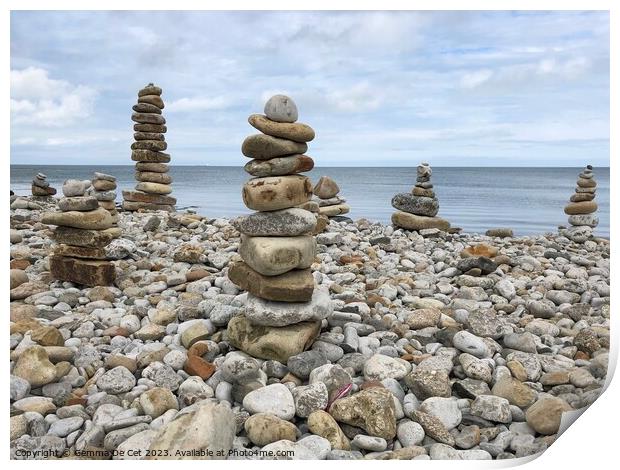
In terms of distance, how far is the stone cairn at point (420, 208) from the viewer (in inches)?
551

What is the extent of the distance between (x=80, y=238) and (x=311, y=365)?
466cm

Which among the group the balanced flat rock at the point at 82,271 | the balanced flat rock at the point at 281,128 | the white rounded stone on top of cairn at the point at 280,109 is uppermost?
the white rounded stone on top of cairn at the point at 280,109

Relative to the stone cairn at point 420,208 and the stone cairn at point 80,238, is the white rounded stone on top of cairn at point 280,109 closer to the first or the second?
the stone cairn at point 80,238

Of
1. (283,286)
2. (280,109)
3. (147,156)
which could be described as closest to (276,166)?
(280,109)

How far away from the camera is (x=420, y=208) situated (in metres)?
14.1

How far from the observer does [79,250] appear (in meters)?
8.30

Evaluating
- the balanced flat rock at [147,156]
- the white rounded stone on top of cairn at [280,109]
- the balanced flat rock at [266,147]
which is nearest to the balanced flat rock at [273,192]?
the balanced flat rock at [266,147]

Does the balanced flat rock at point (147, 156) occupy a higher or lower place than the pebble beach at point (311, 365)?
higher

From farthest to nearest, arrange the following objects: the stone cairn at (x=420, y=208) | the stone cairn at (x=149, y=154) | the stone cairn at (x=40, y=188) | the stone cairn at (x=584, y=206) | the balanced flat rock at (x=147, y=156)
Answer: the stone cairn at (x=40, y=188)
the balanced flat rock at (x=147, y=156)
the stone cairn at (x=149, y=154)
the stone cairn at (x=584, y=206)
the stone cairn at (x=420, y=208)

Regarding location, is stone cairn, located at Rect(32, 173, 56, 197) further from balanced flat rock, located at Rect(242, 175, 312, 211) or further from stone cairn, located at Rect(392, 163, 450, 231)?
balanced flat rock, located at Rect(242, 175, 312, 211)

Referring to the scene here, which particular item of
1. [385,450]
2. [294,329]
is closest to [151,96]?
[294,329]

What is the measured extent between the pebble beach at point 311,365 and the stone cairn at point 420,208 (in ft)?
15.5
